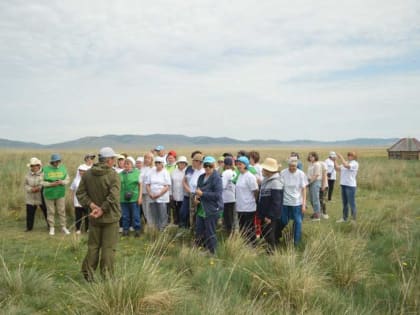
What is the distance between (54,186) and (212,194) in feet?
13.9

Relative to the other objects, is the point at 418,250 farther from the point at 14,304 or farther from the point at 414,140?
the point at 414,140

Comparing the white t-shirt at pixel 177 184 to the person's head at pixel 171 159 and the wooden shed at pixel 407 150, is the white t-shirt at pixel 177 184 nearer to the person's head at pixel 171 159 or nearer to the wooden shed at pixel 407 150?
the person's head at pixel 171 159

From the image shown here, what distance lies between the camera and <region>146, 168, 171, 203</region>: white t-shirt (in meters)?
8.08

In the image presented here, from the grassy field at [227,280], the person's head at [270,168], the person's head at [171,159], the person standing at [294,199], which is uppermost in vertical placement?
the person's head at [171,159]

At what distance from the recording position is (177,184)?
8.70 m

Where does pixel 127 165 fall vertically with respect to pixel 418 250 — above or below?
above

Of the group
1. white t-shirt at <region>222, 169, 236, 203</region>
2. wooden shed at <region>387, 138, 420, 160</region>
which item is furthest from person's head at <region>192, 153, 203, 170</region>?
wooden shed at <region>387, 138, 420, 160</region>

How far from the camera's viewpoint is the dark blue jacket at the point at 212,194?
6327 millimetres

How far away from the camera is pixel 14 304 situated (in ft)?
13.7

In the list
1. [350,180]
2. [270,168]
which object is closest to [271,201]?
[270,168]

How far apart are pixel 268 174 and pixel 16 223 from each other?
23.7 feet

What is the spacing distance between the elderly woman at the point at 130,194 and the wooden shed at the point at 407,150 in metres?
37.7

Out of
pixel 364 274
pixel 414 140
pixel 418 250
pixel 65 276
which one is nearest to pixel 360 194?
pixel 418 250

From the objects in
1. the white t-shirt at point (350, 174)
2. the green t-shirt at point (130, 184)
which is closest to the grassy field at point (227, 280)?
the green t-shirt at point (130, 184)
